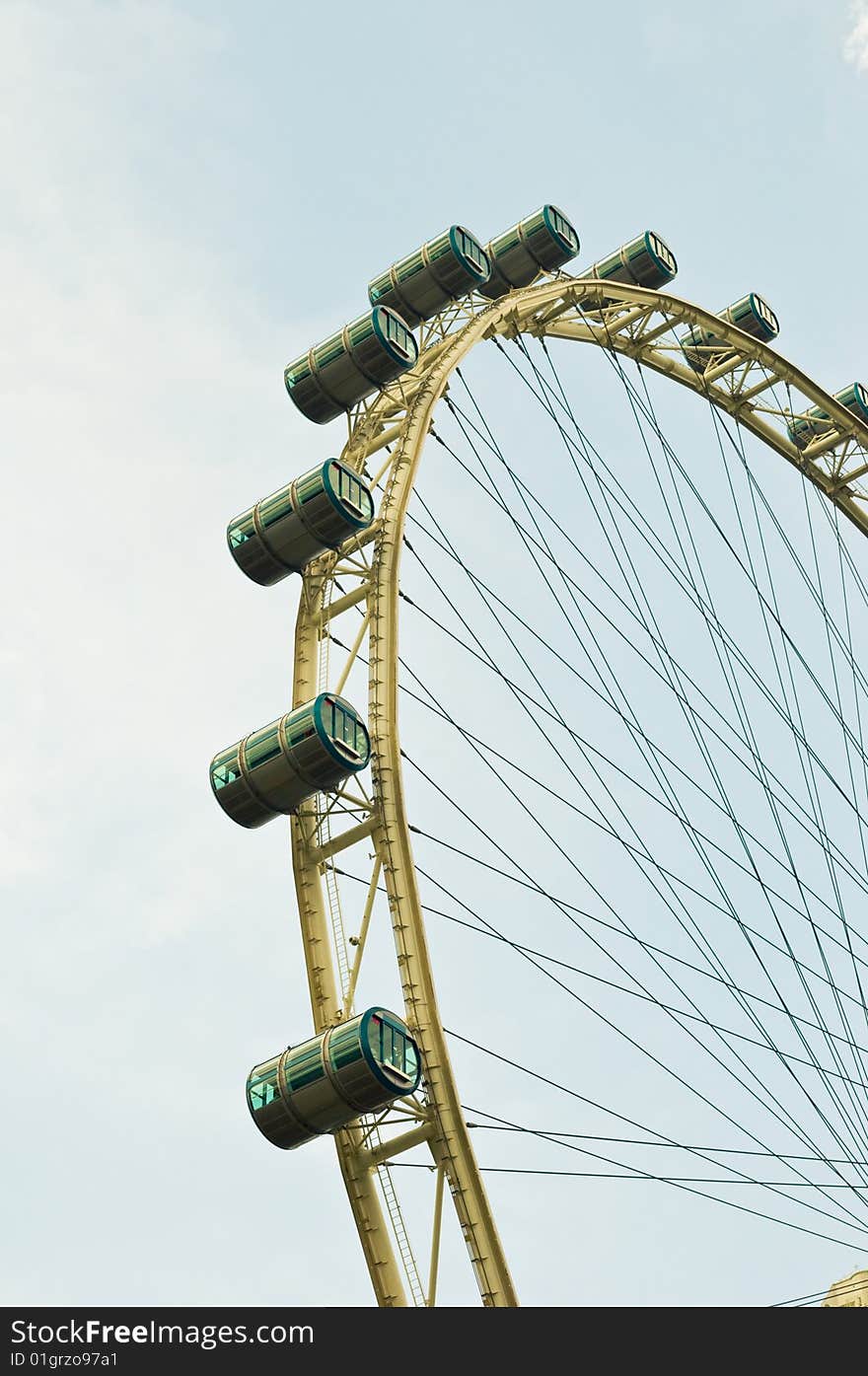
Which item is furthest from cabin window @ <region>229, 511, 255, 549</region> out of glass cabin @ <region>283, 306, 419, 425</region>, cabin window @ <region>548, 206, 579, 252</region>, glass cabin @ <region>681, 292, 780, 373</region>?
glass cabin @ <region>681, 292, 780, 373</region>

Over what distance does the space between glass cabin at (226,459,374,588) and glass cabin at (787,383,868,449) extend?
71.7 ft

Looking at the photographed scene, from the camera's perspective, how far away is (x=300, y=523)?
2933 cm

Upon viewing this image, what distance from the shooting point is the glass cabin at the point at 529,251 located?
37375 mm

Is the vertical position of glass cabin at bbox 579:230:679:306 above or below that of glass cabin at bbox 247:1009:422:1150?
above

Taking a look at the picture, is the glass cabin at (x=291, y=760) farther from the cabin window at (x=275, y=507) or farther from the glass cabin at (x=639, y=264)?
the glass cabin at (x=639, y=264)

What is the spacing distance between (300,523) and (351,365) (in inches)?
156

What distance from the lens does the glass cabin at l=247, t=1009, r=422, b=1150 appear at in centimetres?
2378

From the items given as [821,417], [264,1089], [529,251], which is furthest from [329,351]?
[821,417]

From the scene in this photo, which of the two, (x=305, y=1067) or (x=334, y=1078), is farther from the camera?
(x=305, y=1067)

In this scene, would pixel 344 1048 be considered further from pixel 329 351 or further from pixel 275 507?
pixel 329 351

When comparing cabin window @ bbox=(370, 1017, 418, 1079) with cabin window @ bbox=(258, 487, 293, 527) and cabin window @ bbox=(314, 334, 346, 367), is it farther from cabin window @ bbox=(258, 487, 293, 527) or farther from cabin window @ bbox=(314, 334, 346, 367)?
cabin window @ bbox=(314, 334, 346, 367)

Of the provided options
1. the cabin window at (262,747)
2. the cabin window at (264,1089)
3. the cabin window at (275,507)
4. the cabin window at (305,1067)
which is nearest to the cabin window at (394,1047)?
the cabin window at (305,1067)

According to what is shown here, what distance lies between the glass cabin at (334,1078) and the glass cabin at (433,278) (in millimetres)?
15408
